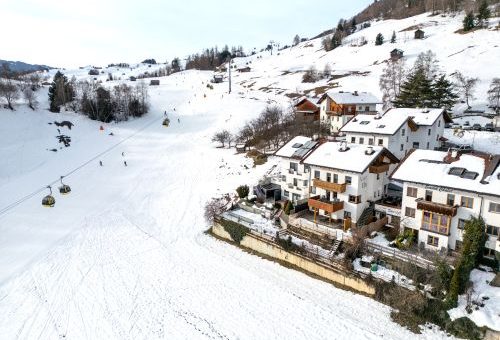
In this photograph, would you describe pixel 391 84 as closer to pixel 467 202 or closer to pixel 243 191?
pixel 243 191

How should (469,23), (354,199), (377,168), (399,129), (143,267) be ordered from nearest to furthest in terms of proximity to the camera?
(143,267) → (354,199) → (377,168) → (399,129) → (469,23)

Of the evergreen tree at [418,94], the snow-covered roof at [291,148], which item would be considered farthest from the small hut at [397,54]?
the snow-covered roof at [291,148]

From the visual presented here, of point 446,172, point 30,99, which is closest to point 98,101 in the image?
point 30,99

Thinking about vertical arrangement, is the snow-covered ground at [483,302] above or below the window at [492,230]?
below

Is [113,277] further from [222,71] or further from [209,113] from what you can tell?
[222,71]

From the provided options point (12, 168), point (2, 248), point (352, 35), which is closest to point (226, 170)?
point (2, 248)

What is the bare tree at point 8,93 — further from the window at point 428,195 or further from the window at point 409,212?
the window at point 428,195
